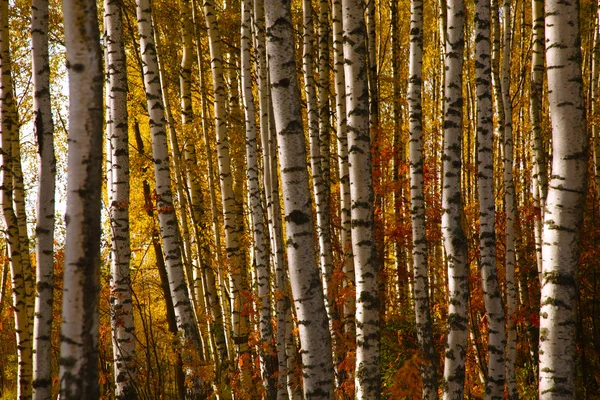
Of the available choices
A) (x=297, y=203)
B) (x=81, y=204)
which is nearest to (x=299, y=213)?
(x=297, y=203)

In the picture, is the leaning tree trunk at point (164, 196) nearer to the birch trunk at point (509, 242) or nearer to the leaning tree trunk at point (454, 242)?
the leaning tree trunk at point (454, 242)

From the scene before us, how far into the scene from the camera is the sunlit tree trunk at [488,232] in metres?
5.78

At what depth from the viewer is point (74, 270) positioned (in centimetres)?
269

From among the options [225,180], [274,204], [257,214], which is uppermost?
[225,180]

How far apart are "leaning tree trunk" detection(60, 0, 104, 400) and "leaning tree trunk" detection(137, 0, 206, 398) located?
3.79 meters

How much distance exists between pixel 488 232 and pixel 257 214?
121 inches

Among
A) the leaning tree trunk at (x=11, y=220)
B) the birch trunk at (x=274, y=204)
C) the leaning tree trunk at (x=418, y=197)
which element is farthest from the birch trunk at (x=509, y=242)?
the leaning tree trunk at (x=11, y=220)

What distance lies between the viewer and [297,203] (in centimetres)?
378

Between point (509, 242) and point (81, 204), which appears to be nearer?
point (81, 204)

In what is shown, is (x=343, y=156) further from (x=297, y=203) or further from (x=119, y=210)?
(x=297, y=203)

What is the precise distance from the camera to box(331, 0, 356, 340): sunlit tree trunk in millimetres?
6859

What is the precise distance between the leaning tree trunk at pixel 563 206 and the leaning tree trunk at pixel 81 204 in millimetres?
2239

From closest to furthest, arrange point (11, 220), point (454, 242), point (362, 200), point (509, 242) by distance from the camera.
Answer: point (362, 200)
point (454, 242)
point (11, 220)
point (509, 242)

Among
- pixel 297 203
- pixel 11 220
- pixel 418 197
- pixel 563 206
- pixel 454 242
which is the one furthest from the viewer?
pixel 418 197
